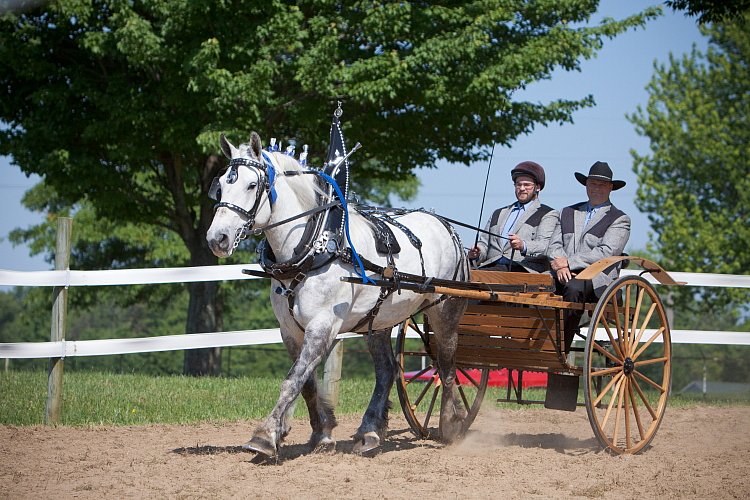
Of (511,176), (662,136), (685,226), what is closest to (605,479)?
(511,176)

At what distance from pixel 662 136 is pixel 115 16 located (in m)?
20.9

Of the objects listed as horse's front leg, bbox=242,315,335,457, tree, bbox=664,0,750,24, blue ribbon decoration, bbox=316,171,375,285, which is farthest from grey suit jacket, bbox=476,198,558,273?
tree, bbox=664,0,750,24

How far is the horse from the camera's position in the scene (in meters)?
5.82

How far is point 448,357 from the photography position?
744 cm

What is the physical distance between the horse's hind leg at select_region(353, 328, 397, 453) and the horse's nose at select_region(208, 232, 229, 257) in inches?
65.3

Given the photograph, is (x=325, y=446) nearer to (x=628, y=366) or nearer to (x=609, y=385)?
(x=609, y=385)

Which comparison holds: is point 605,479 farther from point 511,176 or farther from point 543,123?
point 543,123

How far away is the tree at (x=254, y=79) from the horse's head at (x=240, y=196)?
7.21m

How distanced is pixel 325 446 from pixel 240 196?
2.02 meters

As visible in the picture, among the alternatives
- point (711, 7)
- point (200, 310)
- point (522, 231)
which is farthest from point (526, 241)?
point (200, 310)

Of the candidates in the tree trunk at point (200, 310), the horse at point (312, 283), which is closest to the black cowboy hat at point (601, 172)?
the horse at point (312, 283)

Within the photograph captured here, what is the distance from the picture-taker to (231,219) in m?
5.68

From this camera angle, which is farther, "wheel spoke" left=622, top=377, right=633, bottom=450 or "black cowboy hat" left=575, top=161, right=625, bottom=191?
"black cowboy hat" left=575, top=161, right=625, bottom=191

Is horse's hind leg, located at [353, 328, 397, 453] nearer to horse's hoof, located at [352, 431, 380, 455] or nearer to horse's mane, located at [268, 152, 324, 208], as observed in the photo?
horse's hoof, located at [352, 431, 380, 455]
